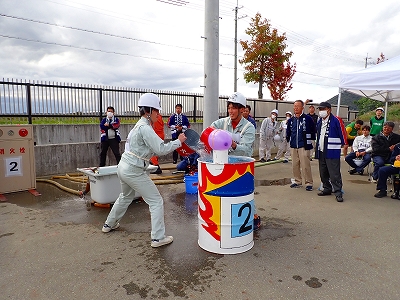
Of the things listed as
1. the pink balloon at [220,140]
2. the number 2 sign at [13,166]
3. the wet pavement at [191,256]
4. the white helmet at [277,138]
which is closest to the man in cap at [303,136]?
the wet pavement at [191,256]

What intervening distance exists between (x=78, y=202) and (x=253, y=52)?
61.7ft

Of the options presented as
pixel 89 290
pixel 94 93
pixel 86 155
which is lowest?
pixel 89 290

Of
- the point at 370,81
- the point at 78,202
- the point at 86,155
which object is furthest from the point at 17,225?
the point at 370,81

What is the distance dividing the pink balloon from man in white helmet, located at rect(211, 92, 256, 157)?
0.98ft

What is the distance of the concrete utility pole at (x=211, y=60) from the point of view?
639 centimetres

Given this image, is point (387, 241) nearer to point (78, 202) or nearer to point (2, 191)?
point (78, 202)

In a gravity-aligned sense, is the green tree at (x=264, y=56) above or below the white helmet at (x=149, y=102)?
above

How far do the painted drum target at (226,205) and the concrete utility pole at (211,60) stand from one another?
3.26 m

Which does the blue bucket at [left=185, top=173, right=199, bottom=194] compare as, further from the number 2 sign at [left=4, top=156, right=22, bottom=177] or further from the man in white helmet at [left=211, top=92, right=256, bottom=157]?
the number 2 sign at [left=4, top=156, right=22, bottom=177]

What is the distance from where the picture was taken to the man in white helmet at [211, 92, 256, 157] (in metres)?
3.83

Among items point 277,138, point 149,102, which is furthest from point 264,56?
point 149,102

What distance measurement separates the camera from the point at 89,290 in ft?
9.52

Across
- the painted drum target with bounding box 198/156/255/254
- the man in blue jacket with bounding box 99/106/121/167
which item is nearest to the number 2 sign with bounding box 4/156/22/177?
the man in blue jacket with bounding box 99/106/121/167

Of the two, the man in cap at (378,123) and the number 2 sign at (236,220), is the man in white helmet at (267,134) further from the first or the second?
the number 2 sign at (236,220)
